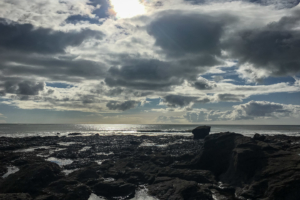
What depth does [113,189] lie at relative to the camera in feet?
72.9

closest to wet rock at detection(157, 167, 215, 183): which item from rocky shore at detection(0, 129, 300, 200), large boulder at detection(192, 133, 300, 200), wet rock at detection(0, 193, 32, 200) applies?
rocky shore at detection(0, 129, 300, 200)

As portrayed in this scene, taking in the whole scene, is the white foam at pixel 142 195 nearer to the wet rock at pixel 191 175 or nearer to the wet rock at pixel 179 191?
the wet rock at pixel 179 191

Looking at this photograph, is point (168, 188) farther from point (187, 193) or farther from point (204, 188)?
point (204, 188)

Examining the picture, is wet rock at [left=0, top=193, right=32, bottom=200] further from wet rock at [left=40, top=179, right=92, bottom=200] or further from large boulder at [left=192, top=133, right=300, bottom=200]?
large boulder at [left=192, top=133, right=300, bottom=200]

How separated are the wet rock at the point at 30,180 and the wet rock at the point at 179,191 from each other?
12722mm

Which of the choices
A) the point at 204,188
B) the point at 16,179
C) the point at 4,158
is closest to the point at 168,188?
the point at 204,188

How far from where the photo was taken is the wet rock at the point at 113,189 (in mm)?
21719

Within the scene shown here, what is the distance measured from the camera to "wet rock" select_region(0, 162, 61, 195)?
21.0 meters

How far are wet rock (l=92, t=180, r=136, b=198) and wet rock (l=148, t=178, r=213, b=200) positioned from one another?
242 cm

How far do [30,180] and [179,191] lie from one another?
16.7m

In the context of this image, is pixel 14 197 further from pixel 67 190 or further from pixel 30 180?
pixel 30 180

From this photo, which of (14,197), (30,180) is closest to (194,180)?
(14,197)

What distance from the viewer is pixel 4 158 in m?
38.5

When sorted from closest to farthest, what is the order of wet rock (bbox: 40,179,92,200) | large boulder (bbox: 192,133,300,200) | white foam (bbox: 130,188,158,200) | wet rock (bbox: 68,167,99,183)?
large boulder (bbox: 192,133,300,200), wet rock (bbox: 40,179,92,200), white foam (bbox: 130,188,158,200), wet rock (bbox: 68,167,99,183)
